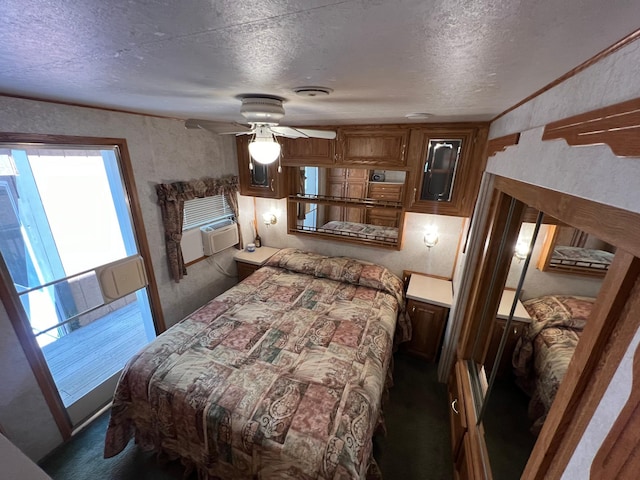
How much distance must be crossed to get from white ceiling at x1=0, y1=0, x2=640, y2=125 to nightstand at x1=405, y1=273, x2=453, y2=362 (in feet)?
6.26

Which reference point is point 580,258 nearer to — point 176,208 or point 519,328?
point 519,328

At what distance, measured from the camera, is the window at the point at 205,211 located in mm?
2906

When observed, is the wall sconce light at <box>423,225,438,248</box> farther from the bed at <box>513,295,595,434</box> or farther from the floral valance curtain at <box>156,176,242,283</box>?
the floral valance curtain at <box>156,176,242,283</box>

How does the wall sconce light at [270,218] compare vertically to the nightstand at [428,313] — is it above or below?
above

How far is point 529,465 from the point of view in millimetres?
792

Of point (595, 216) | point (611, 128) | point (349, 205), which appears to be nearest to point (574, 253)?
point (595, 216)

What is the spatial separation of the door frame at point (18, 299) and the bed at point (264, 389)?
0.55 metres

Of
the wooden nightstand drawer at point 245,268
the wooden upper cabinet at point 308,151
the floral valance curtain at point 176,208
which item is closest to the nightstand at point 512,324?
the wooden upper cabinet at point 308,151

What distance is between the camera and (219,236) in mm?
3195

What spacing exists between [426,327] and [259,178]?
2.66 meters

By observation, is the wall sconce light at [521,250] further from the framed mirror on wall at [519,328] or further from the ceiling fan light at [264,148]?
the ceiling fan light at [264,148]

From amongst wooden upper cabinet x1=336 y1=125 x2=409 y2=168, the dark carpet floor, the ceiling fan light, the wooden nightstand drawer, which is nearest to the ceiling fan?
the ceiling fan light

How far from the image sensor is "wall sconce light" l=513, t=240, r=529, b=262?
1.30 m

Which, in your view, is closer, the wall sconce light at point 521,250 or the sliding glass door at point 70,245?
the wall sconce light at point 521,250
